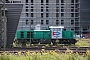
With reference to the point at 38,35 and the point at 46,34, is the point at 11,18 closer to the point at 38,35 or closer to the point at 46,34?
the point at 38,35

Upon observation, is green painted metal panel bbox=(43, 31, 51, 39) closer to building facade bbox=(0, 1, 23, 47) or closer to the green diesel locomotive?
the green diesel locomotive

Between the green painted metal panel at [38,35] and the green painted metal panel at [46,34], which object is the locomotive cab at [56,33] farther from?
the green painted metal panel at [38,35]

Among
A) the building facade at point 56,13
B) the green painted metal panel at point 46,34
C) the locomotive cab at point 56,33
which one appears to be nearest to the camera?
the locomotive cab at point 56,33

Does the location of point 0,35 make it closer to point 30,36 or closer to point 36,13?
point 30,36

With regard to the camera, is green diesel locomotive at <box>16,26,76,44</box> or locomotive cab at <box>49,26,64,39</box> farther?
locomotive cab at <box>49,26,64,39</box>

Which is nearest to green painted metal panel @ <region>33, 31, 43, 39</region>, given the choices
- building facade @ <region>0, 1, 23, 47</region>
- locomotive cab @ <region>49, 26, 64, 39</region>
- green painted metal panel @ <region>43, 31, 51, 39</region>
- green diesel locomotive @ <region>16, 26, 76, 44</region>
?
green diesel locomotive @ <region>16, 26, 76, 44</region>

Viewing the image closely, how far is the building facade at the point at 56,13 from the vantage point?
78.6m

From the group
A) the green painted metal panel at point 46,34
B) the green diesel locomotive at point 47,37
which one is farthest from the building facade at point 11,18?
the green painted metal panel at point 46,34

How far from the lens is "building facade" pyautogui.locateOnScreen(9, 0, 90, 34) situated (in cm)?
7856

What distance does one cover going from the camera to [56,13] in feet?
261

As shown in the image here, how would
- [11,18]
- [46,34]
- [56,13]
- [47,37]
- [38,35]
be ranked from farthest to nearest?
[56,13] → [46,34] → [38,35] → [47,37] → [11,18]

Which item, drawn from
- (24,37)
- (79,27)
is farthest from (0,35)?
(79,27)

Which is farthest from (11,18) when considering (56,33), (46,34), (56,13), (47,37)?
(56,13)

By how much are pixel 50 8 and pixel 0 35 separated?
2240 inches
